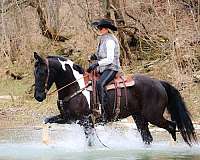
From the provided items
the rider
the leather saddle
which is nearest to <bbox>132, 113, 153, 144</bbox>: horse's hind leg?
the leather saddle

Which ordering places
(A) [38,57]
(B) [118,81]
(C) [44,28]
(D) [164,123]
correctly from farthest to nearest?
1. (C) [44,28]
2. (D) [164,123]
3. (B) [118,81]
4. (A) [38,57]

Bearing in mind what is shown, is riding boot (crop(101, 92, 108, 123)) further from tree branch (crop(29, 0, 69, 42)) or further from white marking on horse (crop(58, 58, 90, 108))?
tree branch (crop(29, 0, 69, 42))

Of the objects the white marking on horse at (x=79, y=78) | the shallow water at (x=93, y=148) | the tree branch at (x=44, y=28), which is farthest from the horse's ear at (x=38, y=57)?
the tree branch at (x=44, y=28)

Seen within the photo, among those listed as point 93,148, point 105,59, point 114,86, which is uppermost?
point 105,59

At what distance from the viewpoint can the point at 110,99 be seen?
10.1 m

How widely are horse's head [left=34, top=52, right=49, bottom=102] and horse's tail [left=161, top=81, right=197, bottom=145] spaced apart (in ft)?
7.31

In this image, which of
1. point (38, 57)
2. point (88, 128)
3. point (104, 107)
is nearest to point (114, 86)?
point (104, 107)

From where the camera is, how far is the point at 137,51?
1989 centimetres

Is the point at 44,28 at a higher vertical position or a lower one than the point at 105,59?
higher

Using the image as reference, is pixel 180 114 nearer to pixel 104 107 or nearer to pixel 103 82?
pixel 104 107

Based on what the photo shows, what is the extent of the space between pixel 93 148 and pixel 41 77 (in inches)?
58.2

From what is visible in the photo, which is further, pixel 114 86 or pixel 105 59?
pixel 114 86

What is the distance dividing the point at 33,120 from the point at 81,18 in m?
4.79

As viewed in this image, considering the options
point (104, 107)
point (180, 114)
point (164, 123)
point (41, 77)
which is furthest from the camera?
point (180, 114)
